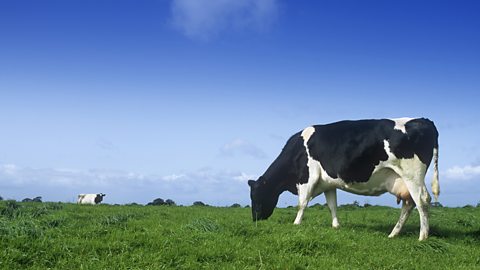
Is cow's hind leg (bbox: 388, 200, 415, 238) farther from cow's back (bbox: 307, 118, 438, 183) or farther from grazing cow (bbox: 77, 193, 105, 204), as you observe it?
grazing cow (bbox: 77, 193, 105, 204)

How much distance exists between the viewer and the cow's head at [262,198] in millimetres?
15281

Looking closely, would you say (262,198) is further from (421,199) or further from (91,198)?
(91,198)

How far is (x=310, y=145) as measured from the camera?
13.8 metres

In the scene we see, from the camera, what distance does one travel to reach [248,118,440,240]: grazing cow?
12.0 meters

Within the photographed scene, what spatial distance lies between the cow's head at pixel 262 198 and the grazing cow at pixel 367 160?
99 centimetres


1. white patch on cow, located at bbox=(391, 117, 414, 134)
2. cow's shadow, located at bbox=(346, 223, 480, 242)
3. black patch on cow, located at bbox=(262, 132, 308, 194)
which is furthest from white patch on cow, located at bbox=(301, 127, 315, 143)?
cow's shadow, located at bbox=(346, 223, 480, 242)

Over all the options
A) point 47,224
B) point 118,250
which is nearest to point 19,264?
point 118,250

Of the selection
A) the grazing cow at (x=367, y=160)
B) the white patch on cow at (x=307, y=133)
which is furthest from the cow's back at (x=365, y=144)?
the white patch on cow at (x=307, y=133)

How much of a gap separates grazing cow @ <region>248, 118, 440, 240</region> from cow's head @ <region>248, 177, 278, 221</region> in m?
0.99

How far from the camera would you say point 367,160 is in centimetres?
1242

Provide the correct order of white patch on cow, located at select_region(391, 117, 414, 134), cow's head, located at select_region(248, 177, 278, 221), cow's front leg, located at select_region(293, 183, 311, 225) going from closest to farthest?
white patch on cow, located at select_region(391, 117, 414, 134), cow's front leg, located at select_region(293, 183, 311, 225), cow's head, located at select_region(248, 177, 278, 221)

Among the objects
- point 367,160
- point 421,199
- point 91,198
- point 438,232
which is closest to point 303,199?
point 367,160

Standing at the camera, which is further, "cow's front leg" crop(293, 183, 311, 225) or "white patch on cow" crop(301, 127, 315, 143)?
"white patch on cow" crop(301, 127, 315, 143)

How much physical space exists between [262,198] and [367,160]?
4008 mm
